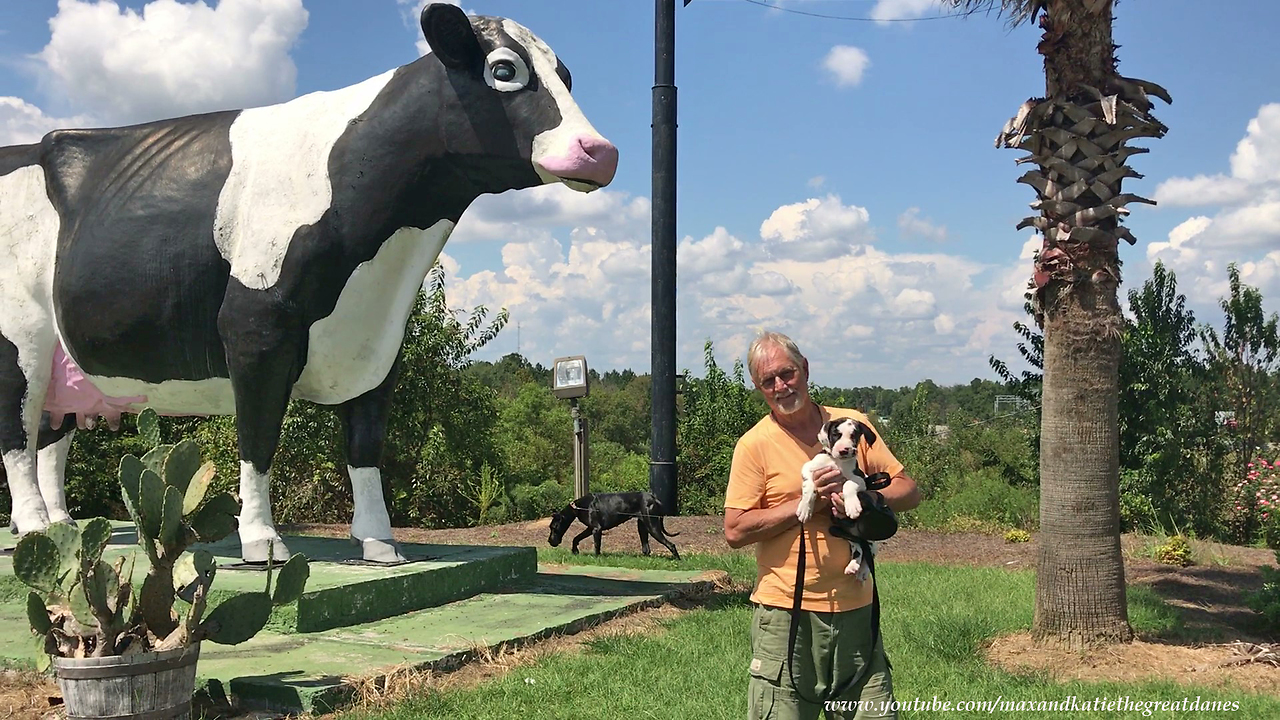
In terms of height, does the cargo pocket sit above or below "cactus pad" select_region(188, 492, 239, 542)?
below

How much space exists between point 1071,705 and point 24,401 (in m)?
5.84

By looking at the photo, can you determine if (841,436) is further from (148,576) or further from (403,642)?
(403,642)

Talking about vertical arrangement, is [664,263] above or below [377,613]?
above

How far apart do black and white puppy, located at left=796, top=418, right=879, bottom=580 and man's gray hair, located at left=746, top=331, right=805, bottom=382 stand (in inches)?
8.5

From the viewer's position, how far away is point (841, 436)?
2.82m

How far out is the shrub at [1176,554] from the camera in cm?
927

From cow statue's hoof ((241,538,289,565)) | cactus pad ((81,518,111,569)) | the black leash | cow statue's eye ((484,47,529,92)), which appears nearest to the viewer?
the black leash

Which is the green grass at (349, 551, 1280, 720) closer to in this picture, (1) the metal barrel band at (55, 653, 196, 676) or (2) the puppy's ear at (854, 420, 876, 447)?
(1) the metal barrel band at (55, 653, 196, 676)

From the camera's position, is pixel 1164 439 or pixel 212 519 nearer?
pixel 212 519

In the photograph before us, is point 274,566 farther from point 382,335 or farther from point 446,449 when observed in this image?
point 446,449

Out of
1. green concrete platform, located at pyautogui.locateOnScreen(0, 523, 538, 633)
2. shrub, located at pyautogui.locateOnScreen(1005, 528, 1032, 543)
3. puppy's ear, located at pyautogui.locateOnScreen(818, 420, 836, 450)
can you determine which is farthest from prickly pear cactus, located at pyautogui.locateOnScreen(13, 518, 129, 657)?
shrub, located at pyautogui.locateOnScreen(1005, 528, 1032, 543)

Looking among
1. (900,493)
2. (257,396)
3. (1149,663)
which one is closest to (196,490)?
(257,396)

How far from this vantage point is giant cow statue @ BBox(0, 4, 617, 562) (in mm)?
5289

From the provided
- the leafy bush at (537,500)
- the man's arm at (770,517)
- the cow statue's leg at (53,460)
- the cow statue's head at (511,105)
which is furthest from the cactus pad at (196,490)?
the leafy bush at (537,500)
